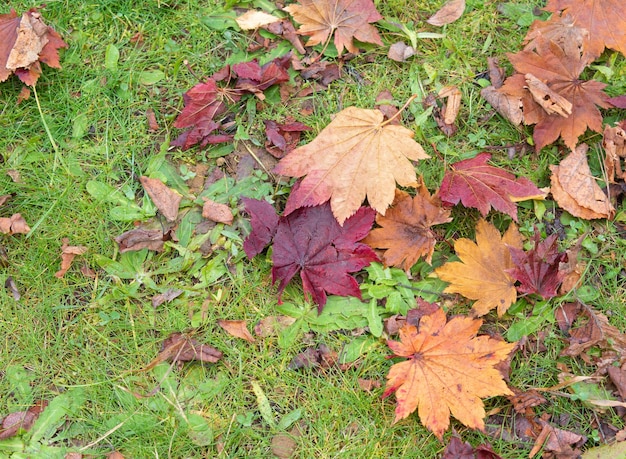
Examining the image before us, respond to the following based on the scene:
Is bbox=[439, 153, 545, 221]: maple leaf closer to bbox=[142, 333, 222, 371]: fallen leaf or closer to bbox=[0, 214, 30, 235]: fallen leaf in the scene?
bbox=[142, 333, 222, 371]: fallen leaf

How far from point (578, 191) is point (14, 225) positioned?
2.53 metres

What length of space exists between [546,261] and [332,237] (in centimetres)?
91

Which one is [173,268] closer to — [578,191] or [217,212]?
[217,212]

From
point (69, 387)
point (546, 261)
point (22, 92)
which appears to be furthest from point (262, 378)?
point (22, 92)

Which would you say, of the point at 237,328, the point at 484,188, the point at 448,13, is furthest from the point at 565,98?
the point at 237,328

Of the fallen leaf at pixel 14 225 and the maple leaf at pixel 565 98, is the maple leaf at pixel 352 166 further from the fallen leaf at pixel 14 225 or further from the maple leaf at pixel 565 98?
the fallen leaf at pixel 14 225

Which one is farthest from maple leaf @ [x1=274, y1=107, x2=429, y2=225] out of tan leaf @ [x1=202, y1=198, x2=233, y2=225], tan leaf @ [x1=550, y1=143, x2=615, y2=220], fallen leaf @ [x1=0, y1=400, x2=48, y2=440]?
fallen leaf @ [x1=0, y1=400, x2=48, y2=440]

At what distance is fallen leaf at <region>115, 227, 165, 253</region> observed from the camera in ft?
8.43

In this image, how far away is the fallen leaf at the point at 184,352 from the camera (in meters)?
2.42

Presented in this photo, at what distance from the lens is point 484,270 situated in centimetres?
243

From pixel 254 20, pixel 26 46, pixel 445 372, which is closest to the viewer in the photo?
pixel 445 372

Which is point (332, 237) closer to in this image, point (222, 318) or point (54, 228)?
point (222, 318)

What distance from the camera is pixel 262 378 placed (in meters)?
2.42

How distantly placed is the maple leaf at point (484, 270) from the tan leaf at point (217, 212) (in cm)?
94
